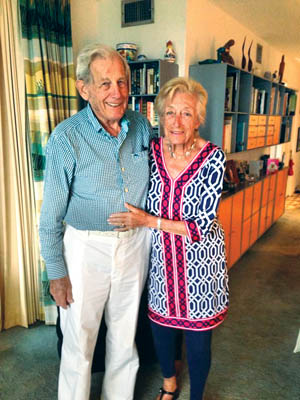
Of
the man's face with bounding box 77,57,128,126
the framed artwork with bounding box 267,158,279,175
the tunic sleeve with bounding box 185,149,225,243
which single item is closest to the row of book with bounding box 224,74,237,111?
the framed artwork with bounding box 267,158,279,175

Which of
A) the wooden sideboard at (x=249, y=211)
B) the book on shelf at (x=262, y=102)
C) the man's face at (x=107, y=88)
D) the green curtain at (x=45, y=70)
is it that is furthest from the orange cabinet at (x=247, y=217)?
the man's face at (x=107, y=88)

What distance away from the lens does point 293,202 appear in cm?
652

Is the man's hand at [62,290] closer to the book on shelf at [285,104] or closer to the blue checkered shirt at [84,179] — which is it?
the blue checkered shirt at [84,179]

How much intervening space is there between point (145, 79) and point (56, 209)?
1769mm

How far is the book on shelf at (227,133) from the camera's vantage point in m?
3.21

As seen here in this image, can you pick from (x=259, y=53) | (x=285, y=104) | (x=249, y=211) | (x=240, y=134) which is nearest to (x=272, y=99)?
(x=259, y=53)

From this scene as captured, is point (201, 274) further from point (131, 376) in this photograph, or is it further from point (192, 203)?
point (131, 376)

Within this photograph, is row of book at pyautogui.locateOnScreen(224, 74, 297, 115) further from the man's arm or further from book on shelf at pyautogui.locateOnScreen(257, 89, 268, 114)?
the man's arm

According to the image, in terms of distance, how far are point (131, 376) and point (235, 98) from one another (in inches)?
102

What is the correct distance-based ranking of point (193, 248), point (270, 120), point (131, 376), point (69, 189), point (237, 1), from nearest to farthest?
point (69, 189) → point (193, 248) → point (131, 376) → point (237, 1) → point (270, 120)

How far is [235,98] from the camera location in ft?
10.7

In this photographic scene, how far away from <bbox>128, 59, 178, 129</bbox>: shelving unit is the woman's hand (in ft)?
4.87

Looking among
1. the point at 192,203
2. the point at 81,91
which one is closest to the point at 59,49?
the point at 81,91

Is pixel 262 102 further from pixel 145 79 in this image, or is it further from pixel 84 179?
pixel 84 179
